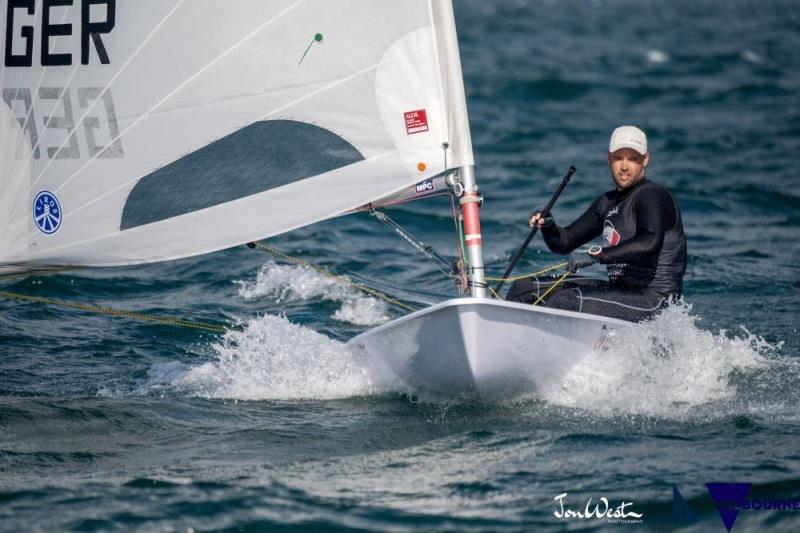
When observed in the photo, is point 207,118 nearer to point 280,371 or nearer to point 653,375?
point 280,371

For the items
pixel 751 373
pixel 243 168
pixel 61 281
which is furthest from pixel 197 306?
pixel 751 373

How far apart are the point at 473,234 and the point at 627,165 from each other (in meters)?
1.15

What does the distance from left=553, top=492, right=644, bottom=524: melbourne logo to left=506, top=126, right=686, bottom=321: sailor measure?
147 centimetres

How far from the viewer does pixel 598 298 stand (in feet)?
18.9

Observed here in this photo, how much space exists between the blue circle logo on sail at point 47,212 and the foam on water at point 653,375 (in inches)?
105

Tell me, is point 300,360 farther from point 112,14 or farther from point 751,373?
point 751,373

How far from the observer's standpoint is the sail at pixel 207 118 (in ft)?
17.4

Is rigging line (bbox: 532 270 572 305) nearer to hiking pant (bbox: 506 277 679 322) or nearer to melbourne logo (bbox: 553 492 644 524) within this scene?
hiking pant (bbox: 506 277 679 322)

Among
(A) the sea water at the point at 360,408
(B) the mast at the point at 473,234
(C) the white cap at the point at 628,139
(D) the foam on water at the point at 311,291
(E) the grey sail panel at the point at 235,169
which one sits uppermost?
(C) the white cap at the point at 628,139

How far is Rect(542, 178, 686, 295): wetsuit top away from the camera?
5.68m

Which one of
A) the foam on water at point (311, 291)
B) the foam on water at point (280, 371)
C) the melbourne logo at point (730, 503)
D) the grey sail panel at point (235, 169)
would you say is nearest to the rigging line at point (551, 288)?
the foam on water at point (280, 371)

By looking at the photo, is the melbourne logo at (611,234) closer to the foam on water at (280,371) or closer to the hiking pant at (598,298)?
the hiking pant at (598,298)

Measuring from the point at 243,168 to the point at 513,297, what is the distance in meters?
1.64

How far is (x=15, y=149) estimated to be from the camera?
576 cm
